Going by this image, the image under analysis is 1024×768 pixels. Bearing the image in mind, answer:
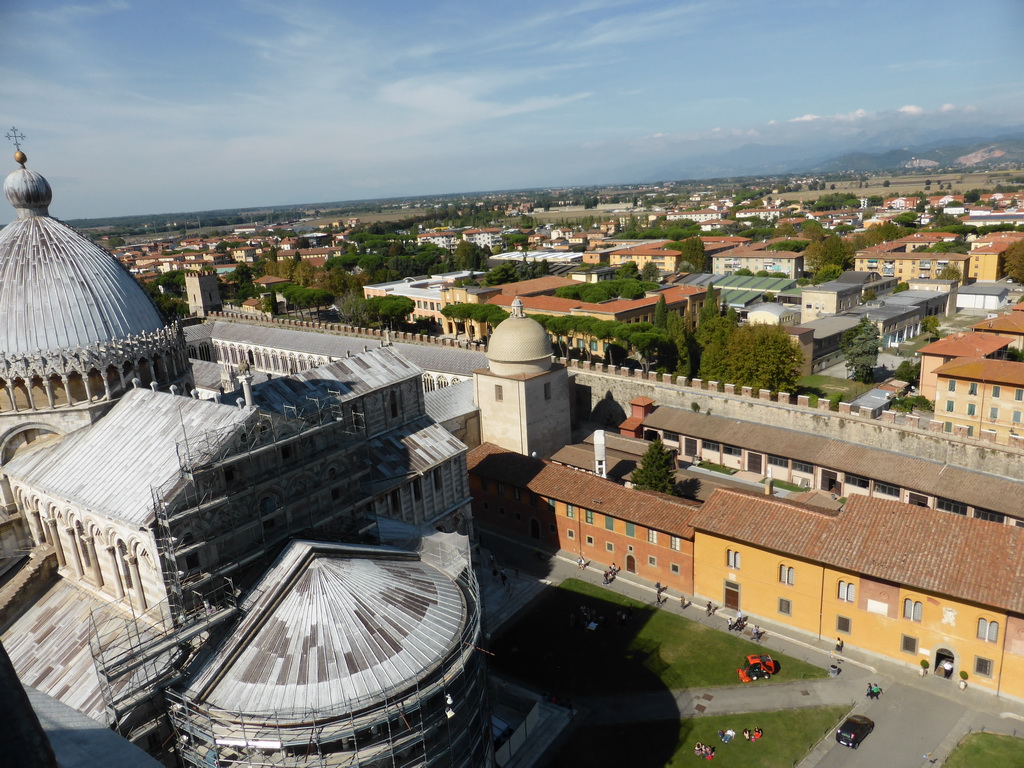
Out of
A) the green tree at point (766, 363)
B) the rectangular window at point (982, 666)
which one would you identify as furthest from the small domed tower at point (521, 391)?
the rectangular window at point (982, 666)

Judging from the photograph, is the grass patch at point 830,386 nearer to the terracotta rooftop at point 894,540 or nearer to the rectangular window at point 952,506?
the rectangular window at point 952,506

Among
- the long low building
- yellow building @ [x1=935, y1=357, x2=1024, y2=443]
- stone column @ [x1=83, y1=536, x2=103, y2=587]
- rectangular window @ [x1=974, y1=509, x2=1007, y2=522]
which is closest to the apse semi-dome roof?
stone column @ [x1=83, y1=536, x2=103, y2=587]

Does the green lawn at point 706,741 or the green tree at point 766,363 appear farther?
the green tree at point 766,363

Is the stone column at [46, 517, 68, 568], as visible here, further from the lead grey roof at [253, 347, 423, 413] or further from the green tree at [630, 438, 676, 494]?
the green tree at [630, 438, 676, 494]

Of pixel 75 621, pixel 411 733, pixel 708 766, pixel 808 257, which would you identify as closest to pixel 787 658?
pixel 708 766

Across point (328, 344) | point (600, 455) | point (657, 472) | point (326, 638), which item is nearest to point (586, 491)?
point (600, 455)

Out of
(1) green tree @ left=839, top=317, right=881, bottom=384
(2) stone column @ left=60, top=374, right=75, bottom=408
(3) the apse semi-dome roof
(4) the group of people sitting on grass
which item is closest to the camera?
(4) the group of people sitting on grass

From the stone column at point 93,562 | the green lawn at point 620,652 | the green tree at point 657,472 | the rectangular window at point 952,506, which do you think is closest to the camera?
the stone column at point 93,562
